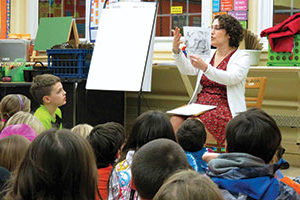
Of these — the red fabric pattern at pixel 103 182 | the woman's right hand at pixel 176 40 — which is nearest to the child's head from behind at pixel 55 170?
the red fabric pattern at pixel 103 182

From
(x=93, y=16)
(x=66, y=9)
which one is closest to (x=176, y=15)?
(x=93, y=16)

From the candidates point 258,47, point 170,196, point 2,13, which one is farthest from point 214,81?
point 2,13

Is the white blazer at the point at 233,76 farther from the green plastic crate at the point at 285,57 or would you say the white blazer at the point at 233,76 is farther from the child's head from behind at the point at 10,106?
the child's head from behind at the point at 10,106

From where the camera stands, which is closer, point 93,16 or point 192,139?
point 192,139

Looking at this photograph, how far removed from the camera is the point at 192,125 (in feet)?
9.91

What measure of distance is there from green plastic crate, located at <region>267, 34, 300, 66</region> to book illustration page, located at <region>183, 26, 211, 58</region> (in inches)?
42.5

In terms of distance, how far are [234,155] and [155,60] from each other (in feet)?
13.0

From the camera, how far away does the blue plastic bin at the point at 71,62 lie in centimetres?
520

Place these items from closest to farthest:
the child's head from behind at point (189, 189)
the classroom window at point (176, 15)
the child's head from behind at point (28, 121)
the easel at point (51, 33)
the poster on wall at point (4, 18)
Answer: the child's head from behind at point (189, 189) < the child's head from behind at point (28, 121) < the classroom window at point (176, 15) < the easel at point (51, 33) < the poster on wall at point (4, 18)

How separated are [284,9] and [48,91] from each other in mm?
2606

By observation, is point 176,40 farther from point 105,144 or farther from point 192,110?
point 105,144

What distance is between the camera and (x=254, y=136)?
6.29ft

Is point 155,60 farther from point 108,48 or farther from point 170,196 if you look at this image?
point 170,196

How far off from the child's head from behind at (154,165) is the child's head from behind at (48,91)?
2.41 meters
